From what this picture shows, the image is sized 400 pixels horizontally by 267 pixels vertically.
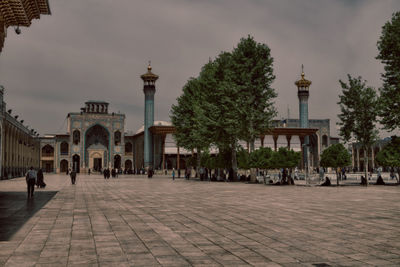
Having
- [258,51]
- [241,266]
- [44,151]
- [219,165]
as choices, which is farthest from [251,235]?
[44,151]

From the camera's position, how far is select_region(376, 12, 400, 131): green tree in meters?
22.5

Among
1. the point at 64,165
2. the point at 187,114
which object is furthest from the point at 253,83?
the point at 64,165

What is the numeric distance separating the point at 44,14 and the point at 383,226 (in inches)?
430

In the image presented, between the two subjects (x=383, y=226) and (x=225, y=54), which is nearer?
(x=383, y=226)

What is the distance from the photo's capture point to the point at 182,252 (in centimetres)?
553

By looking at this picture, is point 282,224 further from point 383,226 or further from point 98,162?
point 98,162

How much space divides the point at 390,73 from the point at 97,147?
51349 mm

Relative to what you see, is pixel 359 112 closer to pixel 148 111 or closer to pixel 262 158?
pixel 262 158

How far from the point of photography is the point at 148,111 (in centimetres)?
5738

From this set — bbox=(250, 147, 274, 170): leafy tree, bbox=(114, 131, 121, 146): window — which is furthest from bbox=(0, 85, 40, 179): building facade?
bbox=(250, 147, 274, 170): leafy tree

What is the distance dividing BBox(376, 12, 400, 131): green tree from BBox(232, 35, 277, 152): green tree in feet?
23.9

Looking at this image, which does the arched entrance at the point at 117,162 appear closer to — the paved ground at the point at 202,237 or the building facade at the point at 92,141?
the building facade at the point at 92,141

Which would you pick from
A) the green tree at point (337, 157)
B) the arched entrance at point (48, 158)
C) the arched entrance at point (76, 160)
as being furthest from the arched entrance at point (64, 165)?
the green tree at point (337, 157)

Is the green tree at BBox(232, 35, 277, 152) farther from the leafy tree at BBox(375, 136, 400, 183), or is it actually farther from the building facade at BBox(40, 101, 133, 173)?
the building facade at BBox(40, 101, 133, 173)
